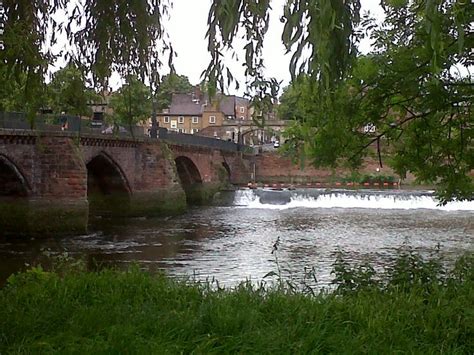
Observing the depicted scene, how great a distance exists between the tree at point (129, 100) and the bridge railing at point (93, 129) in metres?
0.20

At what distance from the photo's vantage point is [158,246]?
69.4 feet

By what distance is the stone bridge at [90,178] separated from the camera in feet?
77.1

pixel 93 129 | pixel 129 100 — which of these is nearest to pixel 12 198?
pixel 93 129

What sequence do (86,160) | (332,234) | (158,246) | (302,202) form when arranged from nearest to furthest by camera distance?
(158,246) < (332,234) < (86,160) < (302,202)

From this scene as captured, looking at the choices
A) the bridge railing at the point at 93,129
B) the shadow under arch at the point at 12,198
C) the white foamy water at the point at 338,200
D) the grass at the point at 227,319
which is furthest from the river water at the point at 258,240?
the bridge railing at the point at 93,129

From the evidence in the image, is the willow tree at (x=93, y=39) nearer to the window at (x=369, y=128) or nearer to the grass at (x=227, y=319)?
the grass at (x=227, y=319)

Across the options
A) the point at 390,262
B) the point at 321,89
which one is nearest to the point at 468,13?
the point at 321,89

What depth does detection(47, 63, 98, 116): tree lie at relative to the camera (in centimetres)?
701

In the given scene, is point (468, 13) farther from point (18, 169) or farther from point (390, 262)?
point (18, 169)

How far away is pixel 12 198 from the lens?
939 inches

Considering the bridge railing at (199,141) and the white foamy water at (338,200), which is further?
the white foamy water at (338,200)

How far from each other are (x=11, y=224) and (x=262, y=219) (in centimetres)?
1261

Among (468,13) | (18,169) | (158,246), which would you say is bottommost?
(158,246)

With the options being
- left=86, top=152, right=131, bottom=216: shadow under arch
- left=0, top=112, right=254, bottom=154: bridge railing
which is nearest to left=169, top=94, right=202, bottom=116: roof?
left=0, top=112, right=254, bottom=154: bridge railing
